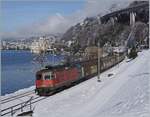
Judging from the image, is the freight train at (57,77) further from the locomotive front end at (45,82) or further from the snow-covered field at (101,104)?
the snow-covered field at (101,104)

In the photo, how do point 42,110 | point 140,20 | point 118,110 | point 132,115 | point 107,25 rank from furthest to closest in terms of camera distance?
point 107,25, point 140,20, point 42,110, point 118,110, point 132,115

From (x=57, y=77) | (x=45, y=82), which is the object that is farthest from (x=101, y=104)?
(x=57, y=77)

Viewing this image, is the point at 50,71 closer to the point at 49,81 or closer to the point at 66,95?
the point at 49,81

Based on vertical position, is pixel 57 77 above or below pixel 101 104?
above

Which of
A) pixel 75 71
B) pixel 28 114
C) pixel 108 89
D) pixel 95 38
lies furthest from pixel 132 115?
pixel 95 38

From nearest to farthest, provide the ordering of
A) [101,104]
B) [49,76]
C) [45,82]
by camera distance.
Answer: [101,104] < [45,82] < [49,76]

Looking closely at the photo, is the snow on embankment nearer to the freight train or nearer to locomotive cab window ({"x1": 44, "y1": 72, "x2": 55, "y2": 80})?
the freight train

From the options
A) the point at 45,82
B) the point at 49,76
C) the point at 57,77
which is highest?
the point at 49,76

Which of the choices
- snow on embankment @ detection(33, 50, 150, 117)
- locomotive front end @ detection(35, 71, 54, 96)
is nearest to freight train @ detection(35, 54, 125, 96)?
locomotive front end @ detection(35, 71, 54, 96)

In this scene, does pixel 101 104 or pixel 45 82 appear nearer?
pixel 101 104

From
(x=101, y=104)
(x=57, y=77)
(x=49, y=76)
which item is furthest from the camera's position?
(x=57, y=77)

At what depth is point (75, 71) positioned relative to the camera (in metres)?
43.5

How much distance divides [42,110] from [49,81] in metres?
10.2

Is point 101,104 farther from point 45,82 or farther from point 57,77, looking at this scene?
point 57,77
